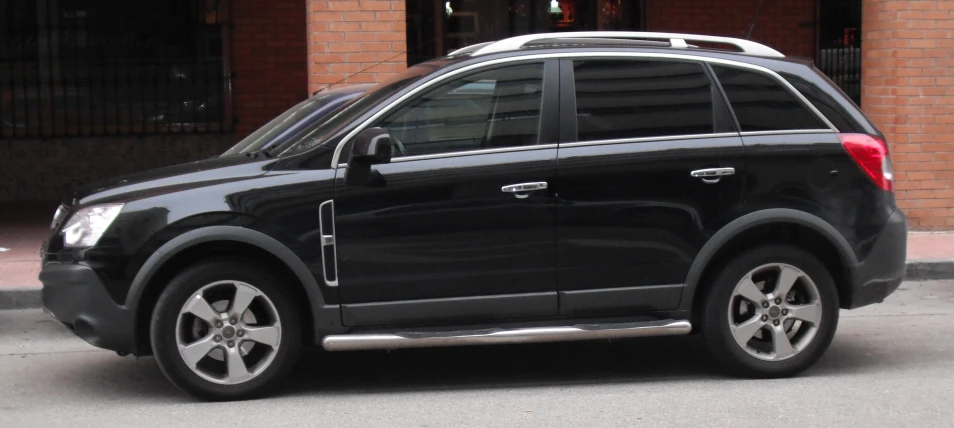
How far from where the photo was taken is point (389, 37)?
33.4ft

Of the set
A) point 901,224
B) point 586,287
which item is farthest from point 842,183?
point 586,287

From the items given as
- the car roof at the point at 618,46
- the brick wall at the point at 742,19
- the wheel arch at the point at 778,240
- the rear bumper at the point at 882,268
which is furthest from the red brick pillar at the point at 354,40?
the brick wall at the point at 742,19

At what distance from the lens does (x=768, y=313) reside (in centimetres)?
619

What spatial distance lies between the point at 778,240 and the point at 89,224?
3.50m

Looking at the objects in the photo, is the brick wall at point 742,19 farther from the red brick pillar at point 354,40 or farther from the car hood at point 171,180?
the car hood at point 171,180

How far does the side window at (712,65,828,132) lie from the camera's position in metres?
6.23

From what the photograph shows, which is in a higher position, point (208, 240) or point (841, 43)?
point (841, 43)

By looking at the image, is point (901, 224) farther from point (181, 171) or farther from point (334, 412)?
point (181, 171)

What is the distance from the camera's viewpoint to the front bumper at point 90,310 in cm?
575

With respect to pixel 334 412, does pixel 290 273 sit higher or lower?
higher

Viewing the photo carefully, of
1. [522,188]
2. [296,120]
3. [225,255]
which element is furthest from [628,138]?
[296,120]

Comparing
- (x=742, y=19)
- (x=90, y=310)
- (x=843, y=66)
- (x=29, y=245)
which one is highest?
(x=742, y=19)

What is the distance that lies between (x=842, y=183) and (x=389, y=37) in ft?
16.3

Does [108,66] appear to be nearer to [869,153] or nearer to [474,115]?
[474,115]
